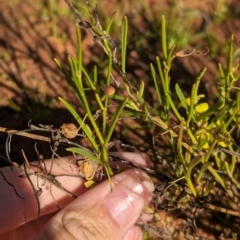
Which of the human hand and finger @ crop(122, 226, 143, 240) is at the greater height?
the human hand

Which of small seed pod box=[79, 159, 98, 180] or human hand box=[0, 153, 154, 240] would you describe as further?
human hand box=[0, 153, 154, 240]

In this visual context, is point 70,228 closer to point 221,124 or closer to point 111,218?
point 111,218

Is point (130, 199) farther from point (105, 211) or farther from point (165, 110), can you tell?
point (165, 110)

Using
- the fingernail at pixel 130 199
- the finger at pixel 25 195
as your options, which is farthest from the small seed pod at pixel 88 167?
the finger at pixel 25 195

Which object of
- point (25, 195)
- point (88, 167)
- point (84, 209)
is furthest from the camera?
point (25, 195)

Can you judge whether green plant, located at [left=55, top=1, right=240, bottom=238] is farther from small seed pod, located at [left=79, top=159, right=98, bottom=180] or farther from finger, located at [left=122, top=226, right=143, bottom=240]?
finger, located at [left=122, top=226, right=143, bottom=240]

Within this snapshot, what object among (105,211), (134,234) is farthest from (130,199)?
(134,234)

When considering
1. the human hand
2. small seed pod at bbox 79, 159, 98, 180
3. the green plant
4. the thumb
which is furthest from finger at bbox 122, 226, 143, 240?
small seed pod at bbox 79, 159, 98, 180

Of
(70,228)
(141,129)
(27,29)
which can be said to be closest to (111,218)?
(70,228)
